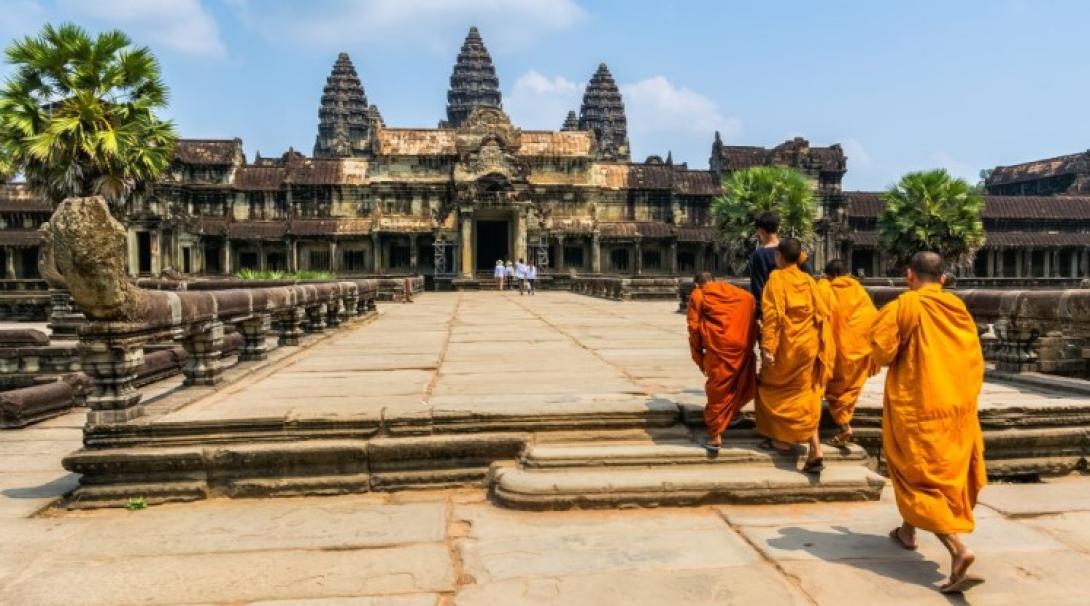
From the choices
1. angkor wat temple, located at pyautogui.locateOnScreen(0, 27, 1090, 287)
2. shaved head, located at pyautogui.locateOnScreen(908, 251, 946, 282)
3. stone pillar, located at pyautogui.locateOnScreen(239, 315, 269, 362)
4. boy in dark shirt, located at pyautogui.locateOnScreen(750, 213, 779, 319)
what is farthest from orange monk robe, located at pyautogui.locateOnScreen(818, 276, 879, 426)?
angkor wat temple, located at pyautogui.locateOnScreen(0, 27, 1090, 287)

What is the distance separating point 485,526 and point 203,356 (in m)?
3.62

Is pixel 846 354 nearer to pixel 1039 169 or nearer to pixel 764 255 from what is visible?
pixel 764 255

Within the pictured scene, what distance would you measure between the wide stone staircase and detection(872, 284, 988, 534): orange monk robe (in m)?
0.98

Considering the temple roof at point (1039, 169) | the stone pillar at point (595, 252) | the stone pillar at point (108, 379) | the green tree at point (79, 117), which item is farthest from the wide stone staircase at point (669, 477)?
the temple roof at point (1039, 169)

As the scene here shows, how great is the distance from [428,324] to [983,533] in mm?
11756

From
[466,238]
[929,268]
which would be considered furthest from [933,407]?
[466,238]

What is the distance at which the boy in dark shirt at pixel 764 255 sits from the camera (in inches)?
202

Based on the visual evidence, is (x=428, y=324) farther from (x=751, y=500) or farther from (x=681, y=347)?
(x=751, y=500)

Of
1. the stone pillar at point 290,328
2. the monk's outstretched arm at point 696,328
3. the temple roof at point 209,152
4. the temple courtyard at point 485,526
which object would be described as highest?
the temple roof at point 209,152

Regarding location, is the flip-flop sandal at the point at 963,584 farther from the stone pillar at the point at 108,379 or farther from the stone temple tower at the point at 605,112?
the stone temple tower at the point at 605,112

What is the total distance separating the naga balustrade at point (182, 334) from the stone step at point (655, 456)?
8.52ft

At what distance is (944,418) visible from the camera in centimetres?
347

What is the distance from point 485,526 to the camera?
4133 mm

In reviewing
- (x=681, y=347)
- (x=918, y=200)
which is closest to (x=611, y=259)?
(x=918, y=200)
